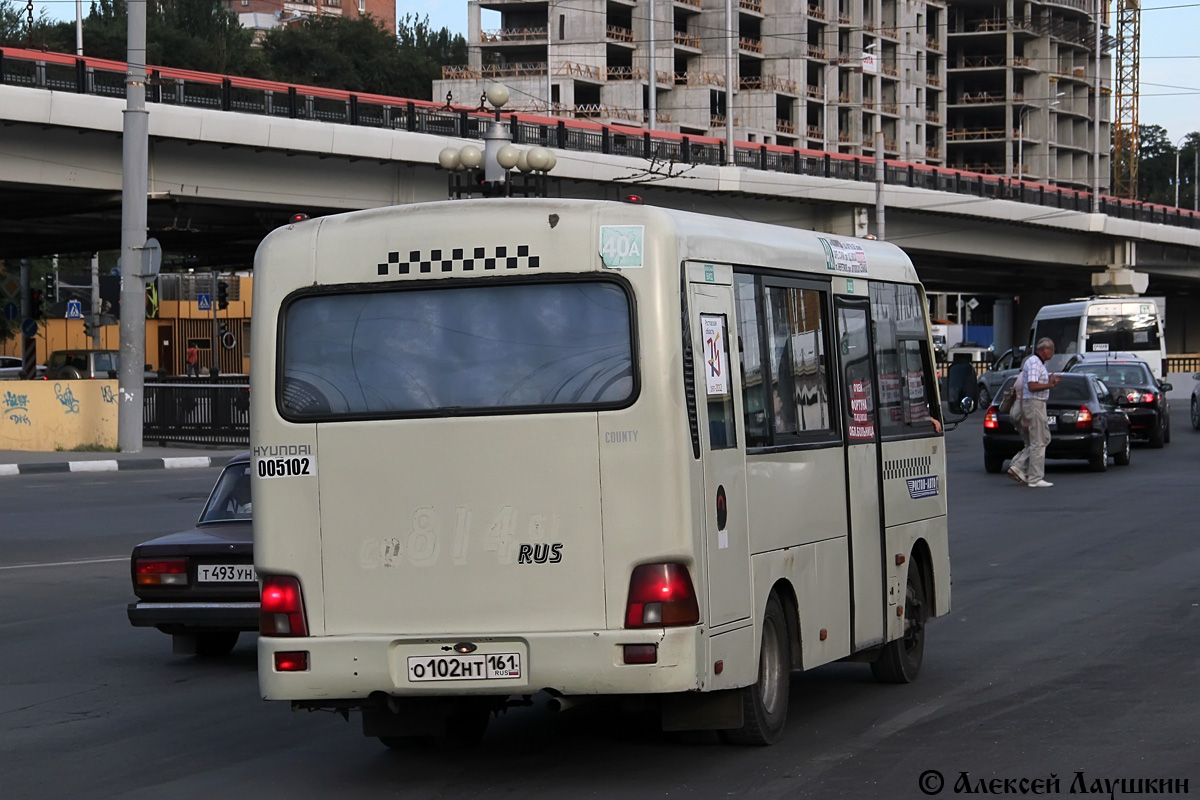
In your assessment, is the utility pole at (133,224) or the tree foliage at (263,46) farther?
the tree foliage at (263,46)

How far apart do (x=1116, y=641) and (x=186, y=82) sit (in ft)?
102

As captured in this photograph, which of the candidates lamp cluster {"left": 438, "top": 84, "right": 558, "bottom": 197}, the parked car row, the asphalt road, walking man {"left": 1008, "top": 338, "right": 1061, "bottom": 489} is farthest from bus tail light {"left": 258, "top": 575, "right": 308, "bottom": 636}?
lamp cluster {"left": 438, "top": 84, "right": 558, "bottom": 197}

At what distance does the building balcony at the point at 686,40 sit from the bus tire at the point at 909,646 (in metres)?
95.0

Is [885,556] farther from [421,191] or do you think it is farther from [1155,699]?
[421,191]

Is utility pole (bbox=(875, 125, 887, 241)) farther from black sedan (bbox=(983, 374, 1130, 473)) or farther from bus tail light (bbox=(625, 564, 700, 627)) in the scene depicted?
bus tail light (bbox=(625, 564, 700, 627))

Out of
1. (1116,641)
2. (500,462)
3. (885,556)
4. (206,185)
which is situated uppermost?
(206,185)

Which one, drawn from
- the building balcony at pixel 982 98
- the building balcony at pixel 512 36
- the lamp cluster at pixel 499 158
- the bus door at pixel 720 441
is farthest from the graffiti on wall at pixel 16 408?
the building balcony at pixel 982 98

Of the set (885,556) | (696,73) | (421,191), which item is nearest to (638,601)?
(885,556)

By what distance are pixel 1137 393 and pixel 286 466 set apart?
2680 centimetres

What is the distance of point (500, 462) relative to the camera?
6.71 meters

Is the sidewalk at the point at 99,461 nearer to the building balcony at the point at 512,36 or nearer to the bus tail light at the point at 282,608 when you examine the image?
the bus tail light at the point at 282,608

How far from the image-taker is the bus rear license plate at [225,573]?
1010 cm

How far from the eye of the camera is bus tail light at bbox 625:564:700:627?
6535 millimetres

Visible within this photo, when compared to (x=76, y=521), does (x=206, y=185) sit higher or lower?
higher
